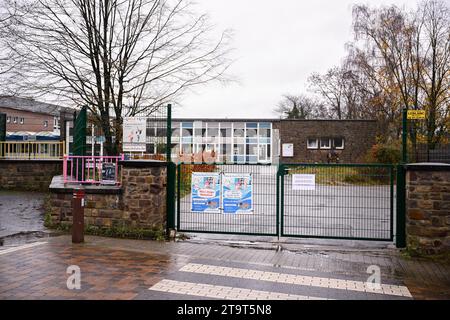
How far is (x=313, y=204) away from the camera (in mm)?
9828

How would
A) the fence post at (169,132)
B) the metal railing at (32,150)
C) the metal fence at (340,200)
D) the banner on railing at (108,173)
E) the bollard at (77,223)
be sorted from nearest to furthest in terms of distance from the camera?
1. the bollard at (77,223)
2. the metal fence at (340,200)
3. the fence post at (169,132)
4. the banner on railing at (108,173)
5. the metal railing at (32,150)

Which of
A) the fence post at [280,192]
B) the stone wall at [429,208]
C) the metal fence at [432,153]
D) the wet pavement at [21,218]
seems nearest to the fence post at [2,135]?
the wet pavement at [21,218]

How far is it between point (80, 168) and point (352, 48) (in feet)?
91.5

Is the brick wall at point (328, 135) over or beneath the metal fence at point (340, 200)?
over

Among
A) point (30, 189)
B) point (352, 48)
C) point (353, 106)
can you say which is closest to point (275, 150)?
point (353, 106)

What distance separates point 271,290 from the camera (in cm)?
638

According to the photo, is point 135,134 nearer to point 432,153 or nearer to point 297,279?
point 297,279

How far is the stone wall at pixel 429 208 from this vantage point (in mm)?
8828

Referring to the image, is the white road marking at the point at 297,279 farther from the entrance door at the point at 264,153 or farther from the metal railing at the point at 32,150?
the entrance door at the point at 264,153

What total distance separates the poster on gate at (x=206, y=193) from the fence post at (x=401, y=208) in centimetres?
376

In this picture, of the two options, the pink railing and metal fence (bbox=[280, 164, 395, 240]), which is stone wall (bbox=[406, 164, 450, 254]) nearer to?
metal fence (bbox=[280, 164, 395, 240])

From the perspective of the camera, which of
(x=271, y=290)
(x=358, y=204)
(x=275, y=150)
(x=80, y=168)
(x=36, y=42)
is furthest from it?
(x=275, y=150)

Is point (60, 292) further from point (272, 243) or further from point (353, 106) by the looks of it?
point (353, 106)

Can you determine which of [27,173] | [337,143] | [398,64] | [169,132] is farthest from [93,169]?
[337,143]
